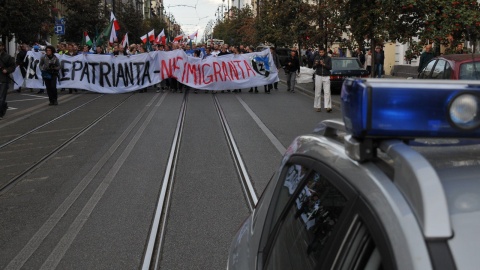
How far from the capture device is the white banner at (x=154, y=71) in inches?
976

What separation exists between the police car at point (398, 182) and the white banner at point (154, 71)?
23385 millimetres

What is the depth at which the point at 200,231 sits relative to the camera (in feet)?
20.0

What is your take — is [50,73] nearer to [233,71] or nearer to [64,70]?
[64,70]

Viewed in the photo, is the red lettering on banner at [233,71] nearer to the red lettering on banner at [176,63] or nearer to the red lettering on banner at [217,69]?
the red lettering on banner at [217,69]

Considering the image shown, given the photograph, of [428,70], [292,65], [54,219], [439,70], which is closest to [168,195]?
[54,219]

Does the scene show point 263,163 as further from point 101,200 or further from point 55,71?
point 55,71

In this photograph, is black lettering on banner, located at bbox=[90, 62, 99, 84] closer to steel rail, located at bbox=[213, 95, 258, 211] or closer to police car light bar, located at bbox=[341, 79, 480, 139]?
steel rail, located at bbox=[213, 95, 258, 211]

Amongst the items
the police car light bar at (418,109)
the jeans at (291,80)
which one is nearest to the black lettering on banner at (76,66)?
the jeans at (291,80)

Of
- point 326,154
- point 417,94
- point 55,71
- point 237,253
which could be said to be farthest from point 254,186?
point 55,71

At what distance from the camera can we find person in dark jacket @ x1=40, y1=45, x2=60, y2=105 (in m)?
19.5

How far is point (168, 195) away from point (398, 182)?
6293mm

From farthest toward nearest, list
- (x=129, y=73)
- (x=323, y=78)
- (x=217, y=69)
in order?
(x=217, y=69)
(x=129, y=73)
(x=323, y=78)

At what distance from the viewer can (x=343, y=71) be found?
79.8ft

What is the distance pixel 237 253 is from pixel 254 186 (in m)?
5.30
